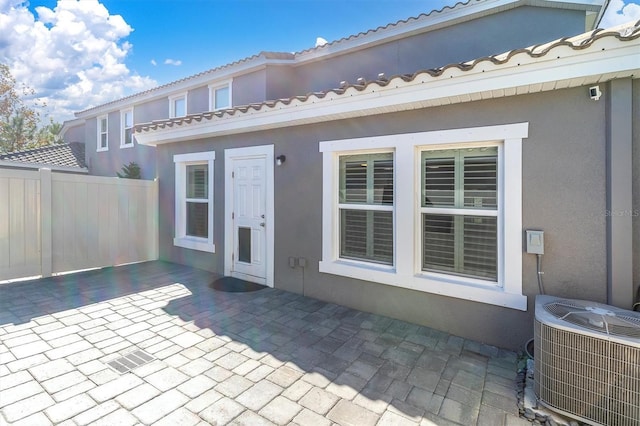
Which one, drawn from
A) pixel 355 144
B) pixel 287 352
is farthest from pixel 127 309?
pixel 355 144

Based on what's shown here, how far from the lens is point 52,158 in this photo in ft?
51.1

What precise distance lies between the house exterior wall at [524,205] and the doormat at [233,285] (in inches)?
38.3

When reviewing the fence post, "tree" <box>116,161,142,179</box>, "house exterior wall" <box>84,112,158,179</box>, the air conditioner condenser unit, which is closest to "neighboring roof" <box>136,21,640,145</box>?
the air conditioner condenser unit

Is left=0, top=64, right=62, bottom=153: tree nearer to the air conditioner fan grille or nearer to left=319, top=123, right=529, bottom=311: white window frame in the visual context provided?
left=319, top=123, right=529, bottom=311: white window frame

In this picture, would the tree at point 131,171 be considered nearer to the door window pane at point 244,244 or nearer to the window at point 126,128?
the window at point 126,128

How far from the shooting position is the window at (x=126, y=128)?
1366 cm

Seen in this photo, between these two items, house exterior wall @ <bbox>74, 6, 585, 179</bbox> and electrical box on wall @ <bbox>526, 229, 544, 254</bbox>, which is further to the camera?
house exterior wall @ <bbox>74, 6, 585, 179</bbox>

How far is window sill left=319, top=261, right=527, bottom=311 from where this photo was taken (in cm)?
370

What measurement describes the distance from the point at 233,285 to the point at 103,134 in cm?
1363

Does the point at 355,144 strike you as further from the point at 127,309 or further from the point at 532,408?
the point at 127,309

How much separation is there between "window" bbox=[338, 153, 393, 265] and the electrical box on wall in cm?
179

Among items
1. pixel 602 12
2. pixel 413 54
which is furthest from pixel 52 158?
pixel 602 12

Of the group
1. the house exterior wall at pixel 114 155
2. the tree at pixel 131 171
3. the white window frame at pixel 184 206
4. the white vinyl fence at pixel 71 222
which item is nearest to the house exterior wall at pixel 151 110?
the house exterior wall at pixel 114 155

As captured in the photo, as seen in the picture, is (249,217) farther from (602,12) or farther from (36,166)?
(36,166)
